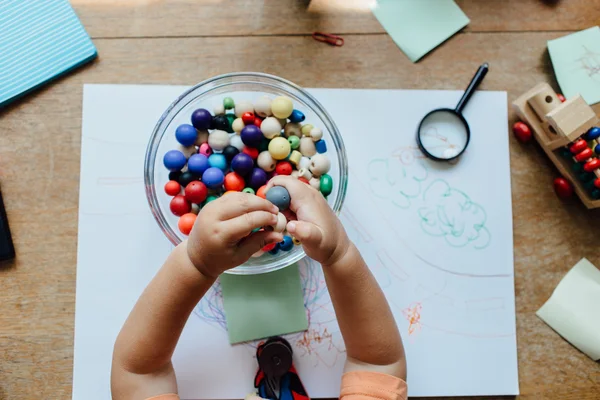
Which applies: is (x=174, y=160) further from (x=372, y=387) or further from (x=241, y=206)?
(x=372, y=387)

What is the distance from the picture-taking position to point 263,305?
2.31 ft

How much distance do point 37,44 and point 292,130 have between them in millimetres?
362

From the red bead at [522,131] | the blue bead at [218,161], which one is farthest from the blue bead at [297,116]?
the red bead at [522,131]

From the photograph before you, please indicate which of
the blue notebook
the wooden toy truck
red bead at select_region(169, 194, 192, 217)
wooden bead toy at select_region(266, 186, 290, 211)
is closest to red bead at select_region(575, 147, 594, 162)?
the wooden toy truck

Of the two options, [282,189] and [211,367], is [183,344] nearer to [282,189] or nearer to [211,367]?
[211,367]

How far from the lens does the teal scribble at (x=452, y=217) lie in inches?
29.0

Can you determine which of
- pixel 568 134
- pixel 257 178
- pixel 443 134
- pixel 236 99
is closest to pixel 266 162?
pixel 257 178

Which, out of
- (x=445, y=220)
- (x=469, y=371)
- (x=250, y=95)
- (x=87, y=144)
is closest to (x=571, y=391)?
(x=469, y=371)

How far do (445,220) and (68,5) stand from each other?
0.59 meters

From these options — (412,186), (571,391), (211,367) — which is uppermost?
(412,186)

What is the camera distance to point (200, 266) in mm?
571

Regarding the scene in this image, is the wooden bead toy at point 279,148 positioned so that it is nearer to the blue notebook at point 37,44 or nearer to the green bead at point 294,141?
the green bead at point 294,141

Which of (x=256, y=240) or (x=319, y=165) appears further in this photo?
(x=319, y=165)

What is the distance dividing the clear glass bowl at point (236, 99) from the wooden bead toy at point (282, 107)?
0.13ft
